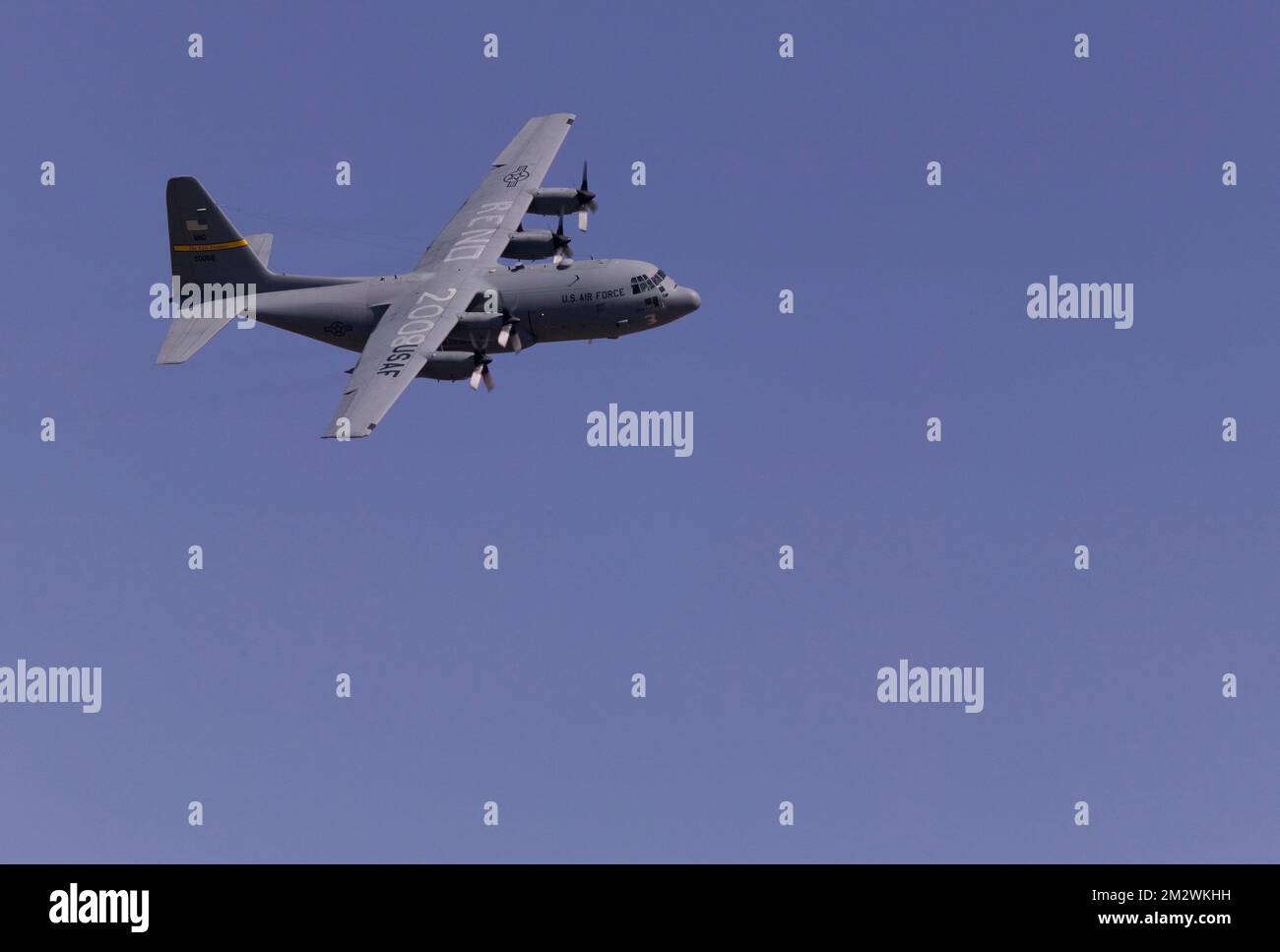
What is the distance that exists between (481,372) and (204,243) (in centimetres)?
1529

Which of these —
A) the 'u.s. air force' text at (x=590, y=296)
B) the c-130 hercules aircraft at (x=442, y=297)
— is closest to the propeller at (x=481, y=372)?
the c-130 hercules aircraft at (x=442, y=297)

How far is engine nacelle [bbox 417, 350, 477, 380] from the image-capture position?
76.5 metres

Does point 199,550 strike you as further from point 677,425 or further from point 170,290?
point 677,425

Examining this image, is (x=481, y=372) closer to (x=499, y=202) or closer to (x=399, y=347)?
(x=399, y=347)

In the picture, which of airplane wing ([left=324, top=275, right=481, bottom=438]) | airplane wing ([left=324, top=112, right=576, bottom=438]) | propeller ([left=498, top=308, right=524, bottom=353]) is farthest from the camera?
propeller ([left=498, top=308, right=524, bottom=353])

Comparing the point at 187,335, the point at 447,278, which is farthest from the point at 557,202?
the point at 187,335

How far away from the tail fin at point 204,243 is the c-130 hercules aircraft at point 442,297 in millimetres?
40

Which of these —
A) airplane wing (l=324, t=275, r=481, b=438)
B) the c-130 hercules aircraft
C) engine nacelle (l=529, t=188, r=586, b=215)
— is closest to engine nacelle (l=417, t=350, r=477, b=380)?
the c-130 hercules aircraft

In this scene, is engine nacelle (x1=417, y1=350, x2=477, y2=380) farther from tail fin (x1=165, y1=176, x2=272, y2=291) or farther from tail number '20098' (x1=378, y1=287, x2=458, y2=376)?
tail fin (x1=165, y1=176, x2=272, y2=291)

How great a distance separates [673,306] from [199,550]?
20.4m

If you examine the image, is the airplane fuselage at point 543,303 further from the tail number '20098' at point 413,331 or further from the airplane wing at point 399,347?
the tail number '20098' at point 413,331

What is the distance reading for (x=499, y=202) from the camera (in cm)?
8744

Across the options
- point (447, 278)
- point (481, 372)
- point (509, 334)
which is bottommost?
point (481, 372)

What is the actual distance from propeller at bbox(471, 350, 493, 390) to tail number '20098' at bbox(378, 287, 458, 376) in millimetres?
2197
